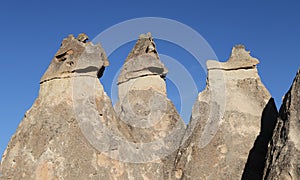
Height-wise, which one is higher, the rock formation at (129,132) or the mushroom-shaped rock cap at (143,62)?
the mushroom-shaped rock cap at (143,62)

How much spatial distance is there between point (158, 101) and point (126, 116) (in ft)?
2.51

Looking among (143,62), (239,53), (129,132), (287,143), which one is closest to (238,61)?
(239,53)

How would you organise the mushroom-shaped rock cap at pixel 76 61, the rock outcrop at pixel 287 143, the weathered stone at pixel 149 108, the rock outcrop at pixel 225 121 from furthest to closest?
A: the weathered stone at pixel 149 108 → the mushroom-shaped rock cap at pixel 76 61 → the rock outcrop at pixel 225 121 → the rock outcrop at pixel 287 143

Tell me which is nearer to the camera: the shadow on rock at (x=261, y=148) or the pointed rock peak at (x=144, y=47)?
the shadow on rock at (x=261, y=148)

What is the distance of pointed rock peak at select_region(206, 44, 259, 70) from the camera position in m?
8.86

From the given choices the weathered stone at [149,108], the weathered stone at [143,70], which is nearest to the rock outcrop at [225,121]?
the weathered stone at [149,108]

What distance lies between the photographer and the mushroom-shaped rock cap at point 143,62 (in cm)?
1101

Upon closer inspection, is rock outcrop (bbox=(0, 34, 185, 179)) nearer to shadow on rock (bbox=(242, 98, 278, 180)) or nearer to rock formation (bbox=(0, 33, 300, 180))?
rock formation (bbox=(0, 33, 300, 180))

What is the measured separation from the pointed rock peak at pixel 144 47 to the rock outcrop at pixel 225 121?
2.48m

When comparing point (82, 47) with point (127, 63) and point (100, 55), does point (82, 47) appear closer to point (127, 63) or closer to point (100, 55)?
point (100, 55)

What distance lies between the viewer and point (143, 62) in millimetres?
11008

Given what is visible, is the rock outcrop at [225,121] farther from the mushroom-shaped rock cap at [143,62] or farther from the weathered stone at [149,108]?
the mushroom-shaped rock cap at [143,62]

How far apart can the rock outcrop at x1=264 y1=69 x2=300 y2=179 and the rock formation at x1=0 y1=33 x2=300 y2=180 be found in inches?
50.2

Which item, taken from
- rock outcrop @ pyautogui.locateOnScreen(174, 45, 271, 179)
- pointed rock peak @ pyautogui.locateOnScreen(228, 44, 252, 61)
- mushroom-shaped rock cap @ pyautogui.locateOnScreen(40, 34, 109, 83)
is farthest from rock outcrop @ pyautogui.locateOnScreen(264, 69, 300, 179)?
mushroom-shaped rock cap @ pyautogui.locateOnScreen(40, 34, 109, 83)
